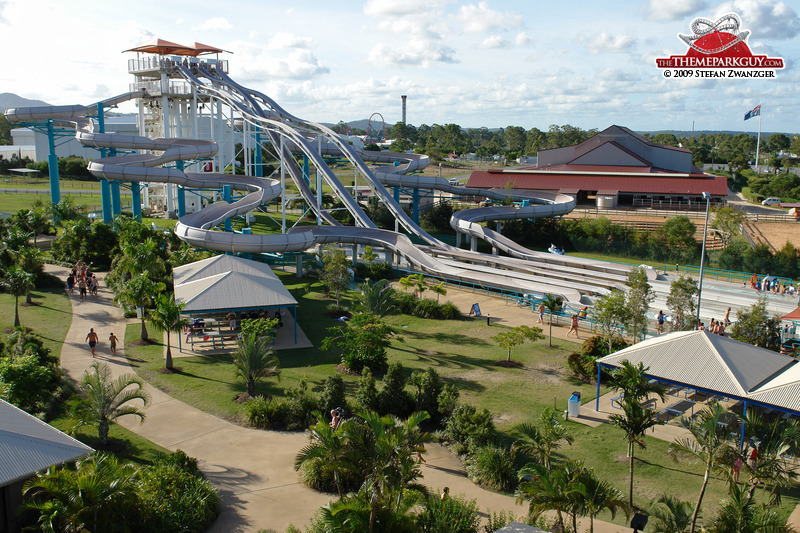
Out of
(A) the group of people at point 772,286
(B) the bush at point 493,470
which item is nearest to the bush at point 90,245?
(B) the bush at point 493,470

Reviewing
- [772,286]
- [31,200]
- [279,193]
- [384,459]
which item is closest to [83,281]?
[279,193]

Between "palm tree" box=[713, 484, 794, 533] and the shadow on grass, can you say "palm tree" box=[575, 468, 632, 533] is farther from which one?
the shadow on grass

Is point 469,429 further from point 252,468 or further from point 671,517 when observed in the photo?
point 671,517

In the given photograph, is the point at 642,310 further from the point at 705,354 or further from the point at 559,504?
the point at 559,504

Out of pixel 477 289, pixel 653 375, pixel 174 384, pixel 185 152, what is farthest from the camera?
pixel 185 152

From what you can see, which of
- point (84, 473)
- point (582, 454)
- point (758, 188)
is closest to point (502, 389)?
point (582, 454)

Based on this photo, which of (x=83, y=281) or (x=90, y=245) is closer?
(x=83, y=281)
